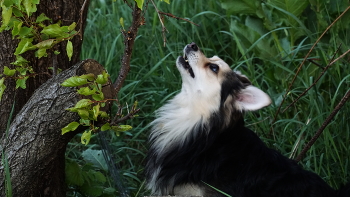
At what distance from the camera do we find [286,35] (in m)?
5.00

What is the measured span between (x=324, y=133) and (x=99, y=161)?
5.20ft

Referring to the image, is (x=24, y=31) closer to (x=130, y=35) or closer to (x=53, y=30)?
(x=53, y=30)

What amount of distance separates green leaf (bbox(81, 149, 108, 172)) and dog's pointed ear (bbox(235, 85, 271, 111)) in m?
1.20

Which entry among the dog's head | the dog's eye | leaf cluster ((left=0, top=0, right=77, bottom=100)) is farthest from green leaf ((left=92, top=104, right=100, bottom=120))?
the dog's eye

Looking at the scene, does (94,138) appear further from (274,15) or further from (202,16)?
(274,15)

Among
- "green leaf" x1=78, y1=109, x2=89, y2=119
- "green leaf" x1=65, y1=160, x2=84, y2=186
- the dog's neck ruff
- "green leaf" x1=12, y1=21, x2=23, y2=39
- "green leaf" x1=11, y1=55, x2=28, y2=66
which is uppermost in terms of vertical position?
"green leaf" x1=12, y1=21, x2=23, y2=39

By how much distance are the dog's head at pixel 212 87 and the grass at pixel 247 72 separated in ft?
2.33

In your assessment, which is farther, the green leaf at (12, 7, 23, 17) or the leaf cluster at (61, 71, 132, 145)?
the green leaf at (12, 7, 23, 17)

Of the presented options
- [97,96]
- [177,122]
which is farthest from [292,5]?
[97,96]

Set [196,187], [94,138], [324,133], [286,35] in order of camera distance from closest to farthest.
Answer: [196,187]
[324,133]
[94,138]
[286,35]

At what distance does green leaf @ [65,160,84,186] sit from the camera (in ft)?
A: 11.5

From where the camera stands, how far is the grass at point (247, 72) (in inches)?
160

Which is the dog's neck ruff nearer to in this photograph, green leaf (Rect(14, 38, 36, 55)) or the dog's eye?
the dog's eye

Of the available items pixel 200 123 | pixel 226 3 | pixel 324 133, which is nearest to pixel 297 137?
pixel 324 133
